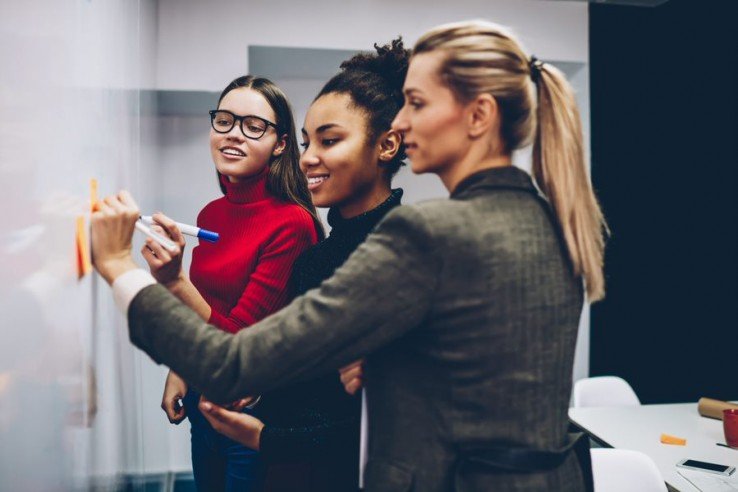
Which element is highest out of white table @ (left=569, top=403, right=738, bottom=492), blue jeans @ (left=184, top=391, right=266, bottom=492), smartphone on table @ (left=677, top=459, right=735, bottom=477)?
blue jeans @ (left=184, top=391, right=266, bottom=492)

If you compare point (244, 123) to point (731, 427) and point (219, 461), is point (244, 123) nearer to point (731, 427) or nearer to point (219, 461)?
point (219, 461)

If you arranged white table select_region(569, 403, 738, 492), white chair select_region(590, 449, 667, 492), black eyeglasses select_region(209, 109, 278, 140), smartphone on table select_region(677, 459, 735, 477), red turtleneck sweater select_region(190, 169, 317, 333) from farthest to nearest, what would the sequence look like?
1. white table select_region(569, 403, 738, 492)
2. smartphone on table select_region(677, 459, 735, 477)
3. white chair select_region(590, 449, 667, 492)
4. black eyeglasses select_region(209, 109, 278, 140)
5. red turtleneck sweater select_region(190, 169, 317, 333)

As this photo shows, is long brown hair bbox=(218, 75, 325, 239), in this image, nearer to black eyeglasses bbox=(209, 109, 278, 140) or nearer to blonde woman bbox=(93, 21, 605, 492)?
black eyeglasses bbox=(209, 109, 278, 140)

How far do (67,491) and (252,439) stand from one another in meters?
0.38

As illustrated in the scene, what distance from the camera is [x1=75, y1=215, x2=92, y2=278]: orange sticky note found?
99 centimetres

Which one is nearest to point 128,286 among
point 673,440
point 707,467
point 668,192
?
point 707,467

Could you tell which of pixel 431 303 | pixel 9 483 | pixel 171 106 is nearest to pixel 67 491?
pixel 9 483

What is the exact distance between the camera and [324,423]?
1280mm

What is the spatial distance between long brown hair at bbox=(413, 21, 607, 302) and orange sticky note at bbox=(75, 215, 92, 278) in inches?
23.5

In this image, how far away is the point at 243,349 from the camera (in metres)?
0.80

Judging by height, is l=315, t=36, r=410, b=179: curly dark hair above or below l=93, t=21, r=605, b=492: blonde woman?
above

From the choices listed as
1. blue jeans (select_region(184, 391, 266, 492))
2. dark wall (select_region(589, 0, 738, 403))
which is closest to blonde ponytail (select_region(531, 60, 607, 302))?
blue jeans (select_region(184, 391, 266, 492))

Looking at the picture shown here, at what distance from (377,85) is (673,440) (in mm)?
1664

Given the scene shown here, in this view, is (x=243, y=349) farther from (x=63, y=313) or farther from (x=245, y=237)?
(x=245, y=237)
